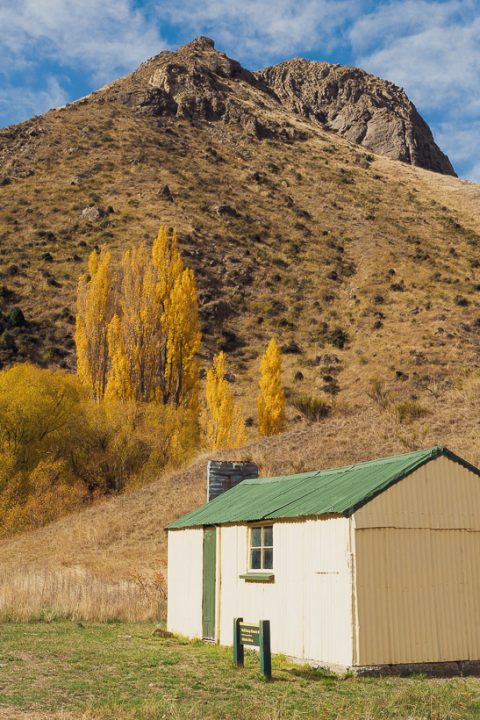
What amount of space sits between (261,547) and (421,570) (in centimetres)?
297

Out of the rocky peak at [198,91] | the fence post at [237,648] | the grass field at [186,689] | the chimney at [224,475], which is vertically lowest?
the grass field at [186,689]

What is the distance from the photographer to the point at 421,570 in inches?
486

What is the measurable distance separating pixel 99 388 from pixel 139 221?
102 ft

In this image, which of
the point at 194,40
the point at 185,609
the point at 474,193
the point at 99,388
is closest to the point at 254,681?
the point at 185,609

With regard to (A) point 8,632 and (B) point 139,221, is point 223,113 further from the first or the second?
(A) point 8,632

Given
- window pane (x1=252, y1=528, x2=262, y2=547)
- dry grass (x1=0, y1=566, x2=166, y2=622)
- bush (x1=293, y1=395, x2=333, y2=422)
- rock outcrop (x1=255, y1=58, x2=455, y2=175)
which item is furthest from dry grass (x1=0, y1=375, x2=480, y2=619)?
rock outcrop (x1=255, y1=58, x2=455, y2=175)

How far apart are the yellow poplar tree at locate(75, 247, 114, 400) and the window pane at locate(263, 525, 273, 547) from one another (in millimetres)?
31814

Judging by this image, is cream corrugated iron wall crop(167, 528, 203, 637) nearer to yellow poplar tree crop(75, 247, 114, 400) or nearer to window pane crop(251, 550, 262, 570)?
window pane crop(251, 550, 262, 570)

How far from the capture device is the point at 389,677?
11539mm

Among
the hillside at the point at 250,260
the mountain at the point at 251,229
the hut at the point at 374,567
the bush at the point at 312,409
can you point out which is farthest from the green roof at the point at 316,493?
the mountain at the point at 251,229

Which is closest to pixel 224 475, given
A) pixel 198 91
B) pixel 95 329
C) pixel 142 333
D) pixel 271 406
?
pixel 142 333

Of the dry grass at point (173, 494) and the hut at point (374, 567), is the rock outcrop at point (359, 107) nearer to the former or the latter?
the dry grass at point (173, 494)

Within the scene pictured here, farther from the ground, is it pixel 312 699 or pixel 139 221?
pixel 139 221

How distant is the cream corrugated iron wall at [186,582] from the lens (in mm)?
16156
